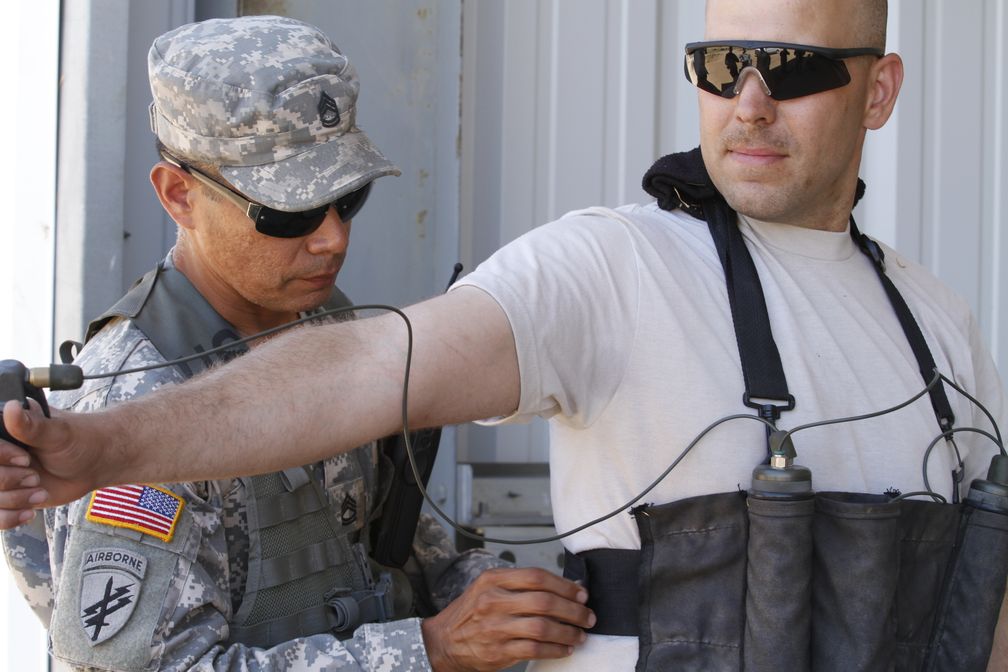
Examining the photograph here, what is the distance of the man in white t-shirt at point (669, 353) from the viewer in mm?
1204

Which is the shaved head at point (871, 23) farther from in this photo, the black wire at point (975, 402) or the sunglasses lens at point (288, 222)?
the sunglasses lens at point (288, 222)

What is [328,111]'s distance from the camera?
2.05m

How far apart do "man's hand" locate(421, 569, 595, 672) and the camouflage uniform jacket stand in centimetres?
5

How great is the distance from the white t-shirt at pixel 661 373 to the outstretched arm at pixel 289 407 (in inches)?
2.8

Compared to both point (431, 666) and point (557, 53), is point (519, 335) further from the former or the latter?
point (557, 53)

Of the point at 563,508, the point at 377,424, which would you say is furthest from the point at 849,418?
the point at 377,424

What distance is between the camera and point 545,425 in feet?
10.3

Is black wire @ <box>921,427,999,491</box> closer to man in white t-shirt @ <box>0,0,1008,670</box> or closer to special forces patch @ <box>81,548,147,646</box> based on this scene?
man in white t-shirt @ <box>0,0,1008,670</box>

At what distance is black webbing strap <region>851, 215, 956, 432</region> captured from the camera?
1.76 meters

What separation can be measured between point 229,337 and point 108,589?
514 millimetres

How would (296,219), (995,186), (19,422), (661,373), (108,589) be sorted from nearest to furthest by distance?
1. (19,422)
2. (661,373)
3. (108,589)
4. (296,219)
5. (995,186)

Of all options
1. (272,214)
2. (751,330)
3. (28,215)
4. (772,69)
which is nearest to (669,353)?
(751,330)

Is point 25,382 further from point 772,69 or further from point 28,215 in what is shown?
point 28,215

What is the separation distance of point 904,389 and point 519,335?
0.71 metres
